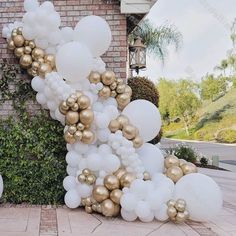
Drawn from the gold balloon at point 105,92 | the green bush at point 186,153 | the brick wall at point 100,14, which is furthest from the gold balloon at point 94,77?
the green bush at point 186,153

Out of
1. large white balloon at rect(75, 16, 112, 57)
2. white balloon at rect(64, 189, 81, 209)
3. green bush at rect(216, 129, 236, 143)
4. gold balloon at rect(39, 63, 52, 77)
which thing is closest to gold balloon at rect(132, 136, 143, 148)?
white balloon at rect(64, 189, 81, 209)

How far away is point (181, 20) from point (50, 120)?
984 centimetres

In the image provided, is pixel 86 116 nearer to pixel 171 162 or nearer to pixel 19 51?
pixel 171 162

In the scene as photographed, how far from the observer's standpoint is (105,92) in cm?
495

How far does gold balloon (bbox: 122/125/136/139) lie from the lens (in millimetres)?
4672

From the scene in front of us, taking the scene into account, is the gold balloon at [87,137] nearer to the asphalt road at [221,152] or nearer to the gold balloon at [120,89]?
the gold balloon at [120,89]

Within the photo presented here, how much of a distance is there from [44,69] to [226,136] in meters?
24.3

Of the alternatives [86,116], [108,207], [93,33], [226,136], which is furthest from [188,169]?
[226,136]

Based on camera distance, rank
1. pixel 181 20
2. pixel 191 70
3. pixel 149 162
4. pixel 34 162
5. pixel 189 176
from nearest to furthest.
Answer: pixel 189 176 → pixel 149 162 → pixel 34 162 → pixel 181 20 → pixel 191 70

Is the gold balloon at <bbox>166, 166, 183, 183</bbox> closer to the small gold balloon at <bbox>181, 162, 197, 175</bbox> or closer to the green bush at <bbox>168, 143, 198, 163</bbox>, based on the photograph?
the small gold balloon at <bbox>181, 162, 197, 175</bbox>

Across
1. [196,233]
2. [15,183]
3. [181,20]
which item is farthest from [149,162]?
[181,20]

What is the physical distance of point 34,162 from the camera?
5285 millimetres

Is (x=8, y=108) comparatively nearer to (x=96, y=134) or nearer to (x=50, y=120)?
(x=50, y=120)

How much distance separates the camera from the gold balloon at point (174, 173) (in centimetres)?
477
